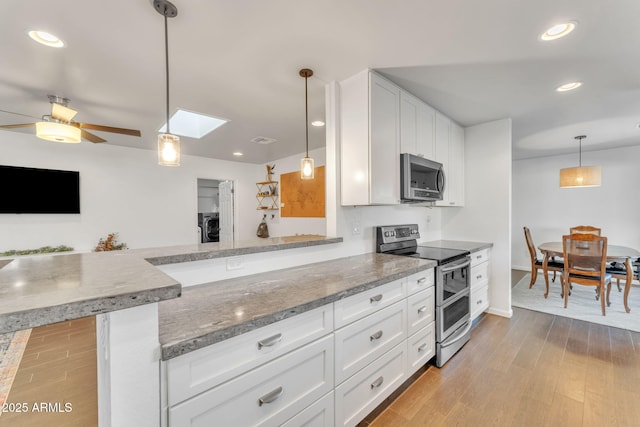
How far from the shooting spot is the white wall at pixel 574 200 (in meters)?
4.61

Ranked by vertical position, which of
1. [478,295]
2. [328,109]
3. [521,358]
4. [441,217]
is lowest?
[521,358]

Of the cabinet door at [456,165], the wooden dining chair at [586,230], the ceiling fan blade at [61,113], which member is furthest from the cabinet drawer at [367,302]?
the wooden dining chair at [586,230]

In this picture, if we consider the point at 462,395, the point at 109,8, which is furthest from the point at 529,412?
the point at 109,8

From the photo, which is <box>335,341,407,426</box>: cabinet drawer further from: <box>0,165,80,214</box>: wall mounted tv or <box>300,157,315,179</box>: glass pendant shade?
<box>0,165,80,214</box>: wall mounted tv

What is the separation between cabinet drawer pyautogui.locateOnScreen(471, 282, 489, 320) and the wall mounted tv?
5508 mm

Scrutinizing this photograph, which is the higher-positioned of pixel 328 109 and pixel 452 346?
pixel 328 109

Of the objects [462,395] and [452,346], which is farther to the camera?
[452,346]

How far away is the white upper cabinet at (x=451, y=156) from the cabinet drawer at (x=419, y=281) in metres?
1.13

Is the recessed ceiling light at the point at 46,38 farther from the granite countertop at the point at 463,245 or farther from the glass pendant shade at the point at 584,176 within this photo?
the glass pendant shade at the point at 584,176

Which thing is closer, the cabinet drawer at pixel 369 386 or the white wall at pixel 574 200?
the cabinet drawer at pixel 369 386

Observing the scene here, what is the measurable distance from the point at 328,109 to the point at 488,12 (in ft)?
4.09

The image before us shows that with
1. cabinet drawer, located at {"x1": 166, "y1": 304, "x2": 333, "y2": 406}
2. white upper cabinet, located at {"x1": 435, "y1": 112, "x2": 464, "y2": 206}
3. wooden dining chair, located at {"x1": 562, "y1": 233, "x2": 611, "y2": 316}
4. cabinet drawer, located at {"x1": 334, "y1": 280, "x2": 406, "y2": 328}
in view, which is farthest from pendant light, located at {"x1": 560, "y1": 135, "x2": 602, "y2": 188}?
cabinet drawer, located at {"x1": 166, "y1": 304, "x2": 333, "y2": 406}

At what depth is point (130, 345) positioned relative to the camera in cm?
80

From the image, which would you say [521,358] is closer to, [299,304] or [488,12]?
[299,304]
